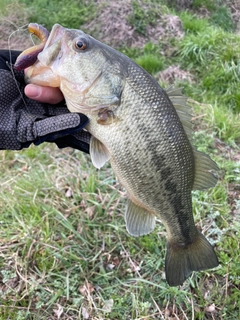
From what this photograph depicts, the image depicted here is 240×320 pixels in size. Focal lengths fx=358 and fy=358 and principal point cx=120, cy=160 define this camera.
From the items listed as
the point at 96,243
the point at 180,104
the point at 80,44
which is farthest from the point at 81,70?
the point at 96,243

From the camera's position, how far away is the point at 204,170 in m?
2.08

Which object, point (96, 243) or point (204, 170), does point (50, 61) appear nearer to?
point (204, 170)

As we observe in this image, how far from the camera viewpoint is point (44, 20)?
233 inches

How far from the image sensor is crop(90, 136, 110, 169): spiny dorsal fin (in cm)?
196

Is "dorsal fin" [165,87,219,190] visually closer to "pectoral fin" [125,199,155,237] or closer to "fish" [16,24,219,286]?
"fish" [16,24,219,286]

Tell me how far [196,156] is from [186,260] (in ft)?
2.22

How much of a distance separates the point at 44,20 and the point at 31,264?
4.38 metres

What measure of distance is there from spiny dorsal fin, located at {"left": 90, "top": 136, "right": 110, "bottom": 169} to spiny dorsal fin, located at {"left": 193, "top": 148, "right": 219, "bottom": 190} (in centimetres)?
51

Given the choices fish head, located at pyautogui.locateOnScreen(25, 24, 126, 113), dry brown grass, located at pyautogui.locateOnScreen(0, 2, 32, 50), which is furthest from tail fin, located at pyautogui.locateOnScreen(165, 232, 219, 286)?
dry brown grass, located at pyautogui.locateOnScreen(0, 2, 32, 50)

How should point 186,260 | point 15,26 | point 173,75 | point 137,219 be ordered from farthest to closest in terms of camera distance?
point 15,26 → point 173,75 → point 186,260 → point 137,219

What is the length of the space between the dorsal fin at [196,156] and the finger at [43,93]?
66 centimetres

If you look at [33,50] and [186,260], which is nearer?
[33,50]

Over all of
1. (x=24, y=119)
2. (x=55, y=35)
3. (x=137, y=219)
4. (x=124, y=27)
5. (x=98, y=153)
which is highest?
(x=55, y=35)

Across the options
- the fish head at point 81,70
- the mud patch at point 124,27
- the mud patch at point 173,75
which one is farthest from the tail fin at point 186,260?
the mud patch at point 124,27
